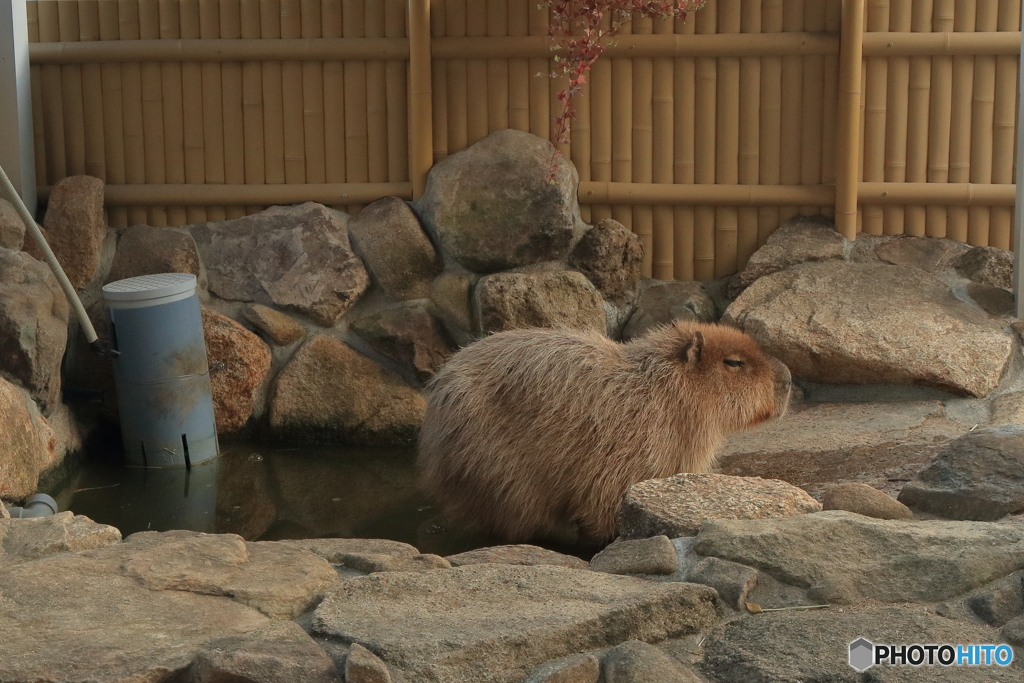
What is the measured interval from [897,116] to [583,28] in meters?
1.72

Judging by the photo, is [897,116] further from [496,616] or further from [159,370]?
[496,616]

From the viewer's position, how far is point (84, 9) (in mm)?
5934

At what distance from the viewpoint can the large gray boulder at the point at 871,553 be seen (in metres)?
2.26

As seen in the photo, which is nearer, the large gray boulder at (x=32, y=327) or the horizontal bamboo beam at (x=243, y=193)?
the large gray boulder at (x=32, y=327)

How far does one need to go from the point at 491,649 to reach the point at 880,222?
15.1 ft

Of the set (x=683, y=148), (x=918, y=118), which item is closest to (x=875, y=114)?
(x=918, y=118)

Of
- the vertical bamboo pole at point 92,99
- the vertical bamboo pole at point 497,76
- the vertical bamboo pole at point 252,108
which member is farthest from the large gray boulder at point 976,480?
the vertical bamboo pole at point 92,99

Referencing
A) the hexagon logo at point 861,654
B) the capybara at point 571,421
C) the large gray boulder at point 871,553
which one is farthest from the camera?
the capybara at point 571,421

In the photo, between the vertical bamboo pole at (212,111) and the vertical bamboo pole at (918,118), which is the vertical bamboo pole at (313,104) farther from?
the vertical bamboo pole at (918,118)

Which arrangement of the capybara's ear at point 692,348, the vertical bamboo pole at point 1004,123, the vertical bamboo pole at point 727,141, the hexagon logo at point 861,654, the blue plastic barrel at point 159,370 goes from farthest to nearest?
the vertical bamboo pole at point 727,141
the vertical bamboo pole at point 1004,123
the blue plastic barrel at point 159,370
the capybara's ear at point 692,348
the hexagon logo at point 861,654

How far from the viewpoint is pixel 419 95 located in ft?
19.3

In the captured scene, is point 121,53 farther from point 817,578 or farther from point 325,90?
point 817,578

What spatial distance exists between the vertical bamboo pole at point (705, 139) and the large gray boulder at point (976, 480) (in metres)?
3.00

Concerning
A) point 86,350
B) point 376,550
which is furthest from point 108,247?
point 376,550
